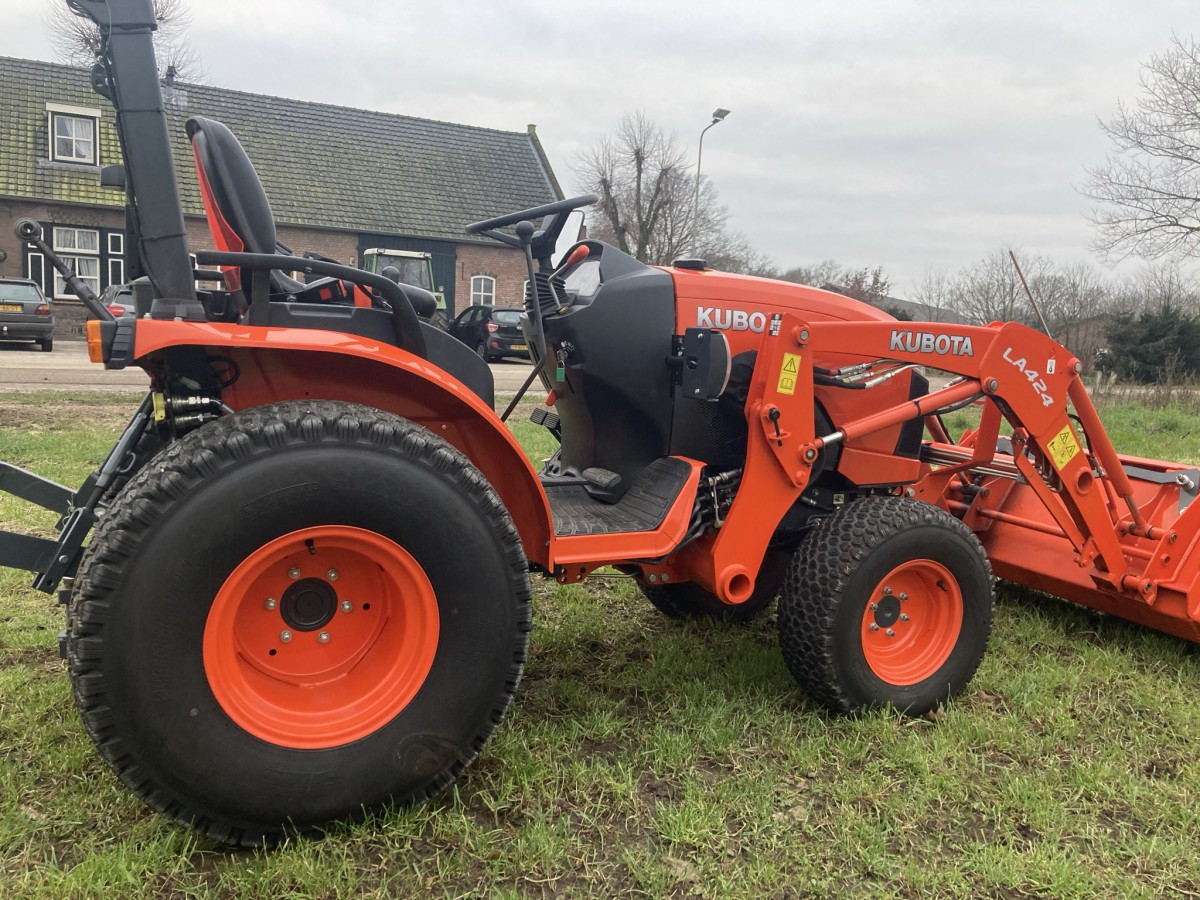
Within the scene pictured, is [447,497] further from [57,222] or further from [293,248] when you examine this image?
[57,222]

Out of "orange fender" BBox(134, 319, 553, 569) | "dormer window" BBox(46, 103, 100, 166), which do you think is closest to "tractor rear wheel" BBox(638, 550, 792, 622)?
"orange fender" BBox(134, 319, 553, 569)

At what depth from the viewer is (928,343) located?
9.95 ft

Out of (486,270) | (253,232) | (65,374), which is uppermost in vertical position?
(486,270)

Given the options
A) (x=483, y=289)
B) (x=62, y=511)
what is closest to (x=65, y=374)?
(x=62, y=511)

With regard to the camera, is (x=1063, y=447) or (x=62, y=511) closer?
(x=62, y=511)

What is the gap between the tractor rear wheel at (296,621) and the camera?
6.13 ft

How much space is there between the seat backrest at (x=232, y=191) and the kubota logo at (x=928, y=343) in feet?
6.74

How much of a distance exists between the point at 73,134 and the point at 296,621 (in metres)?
25.2

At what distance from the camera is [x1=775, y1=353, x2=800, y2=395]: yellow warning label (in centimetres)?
282

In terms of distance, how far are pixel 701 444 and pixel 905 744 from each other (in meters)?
1.18

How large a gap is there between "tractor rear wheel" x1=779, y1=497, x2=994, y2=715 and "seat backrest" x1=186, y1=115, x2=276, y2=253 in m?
1.96

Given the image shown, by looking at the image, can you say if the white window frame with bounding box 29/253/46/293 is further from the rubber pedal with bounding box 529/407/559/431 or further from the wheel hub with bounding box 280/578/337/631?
the wheel hub with bounding box 280/578/337/631

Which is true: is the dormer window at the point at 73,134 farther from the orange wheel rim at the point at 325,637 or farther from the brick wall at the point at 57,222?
the orange wheel rim at the point at 325,637

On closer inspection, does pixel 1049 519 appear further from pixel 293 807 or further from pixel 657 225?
pixel 657 225
